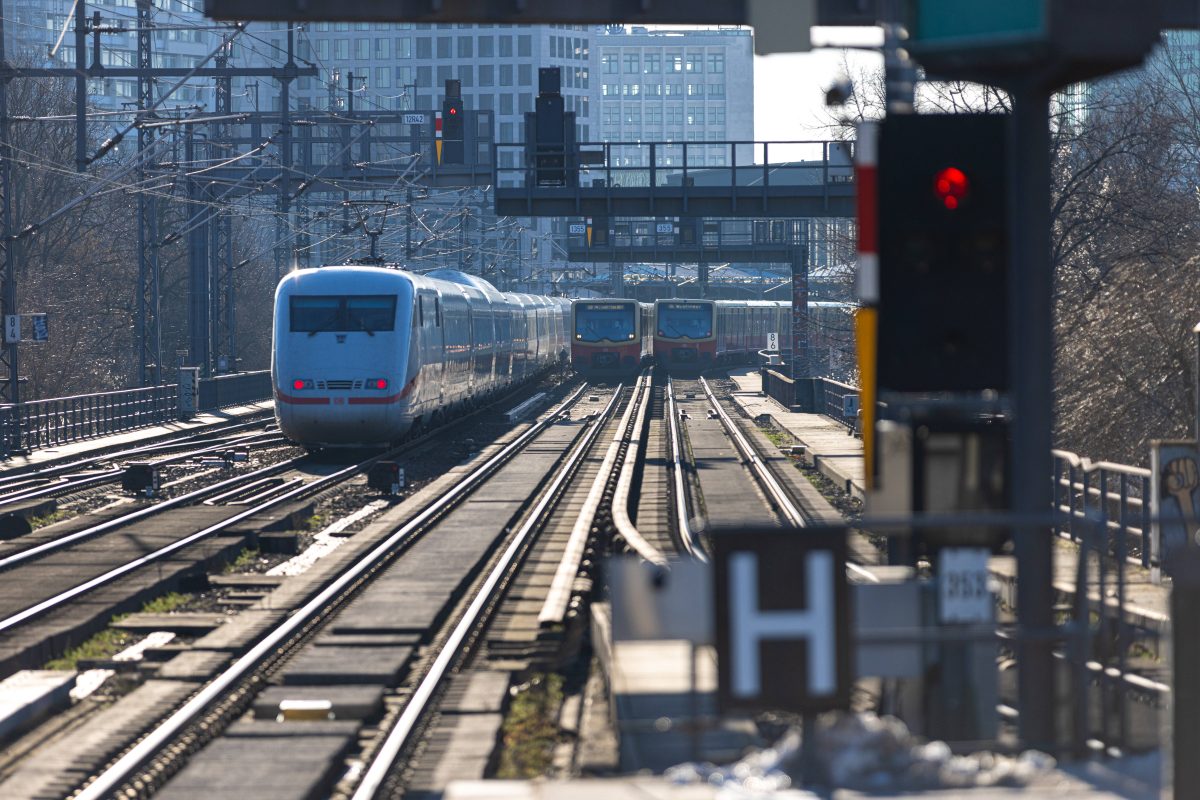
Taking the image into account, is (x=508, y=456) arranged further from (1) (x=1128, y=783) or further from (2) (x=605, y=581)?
(1) (x=1128, y=783)

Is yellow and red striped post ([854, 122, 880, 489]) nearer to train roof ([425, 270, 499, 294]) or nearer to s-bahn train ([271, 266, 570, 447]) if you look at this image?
Answer: s-bahn train ([271, 266, 570, 447])

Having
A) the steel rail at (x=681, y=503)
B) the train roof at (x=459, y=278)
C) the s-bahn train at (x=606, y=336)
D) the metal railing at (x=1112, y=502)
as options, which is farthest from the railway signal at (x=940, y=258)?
the s-bahn train at (x=606, y=336)

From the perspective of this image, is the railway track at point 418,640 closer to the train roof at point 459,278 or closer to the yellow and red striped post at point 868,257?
the yellow and red striped post at point 868,257

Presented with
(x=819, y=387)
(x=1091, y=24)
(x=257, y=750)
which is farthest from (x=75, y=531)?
(x=819, y=387)

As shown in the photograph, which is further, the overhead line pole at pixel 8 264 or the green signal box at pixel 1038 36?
the overhead line pole at pixel 8 264

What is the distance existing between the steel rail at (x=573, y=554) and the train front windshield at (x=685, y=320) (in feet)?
111

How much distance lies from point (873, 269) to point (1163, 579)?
316 inches

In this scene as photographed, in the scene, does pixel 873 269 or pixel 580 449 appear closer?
pixel 873 269

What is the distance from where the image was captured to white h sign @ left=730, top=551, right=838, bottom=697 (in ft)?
21.6

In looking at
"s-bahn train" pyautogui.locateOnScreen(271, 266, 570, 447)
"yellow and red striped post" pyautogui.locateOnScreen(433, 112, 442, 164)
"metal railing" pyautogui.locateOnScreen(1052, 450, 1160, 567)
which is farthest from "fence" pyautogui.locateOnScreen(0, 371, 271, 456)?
"metal railing" pyautogui.locateOnScreen(1052, 450, 1160, 567)

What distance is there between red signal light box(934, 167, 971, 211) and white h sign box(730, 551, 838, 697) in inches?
73.7

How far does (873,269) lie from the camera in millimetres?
7543

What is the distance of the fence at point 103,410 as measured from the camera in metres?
31.5

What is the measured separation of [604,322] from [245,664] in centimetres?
5220
